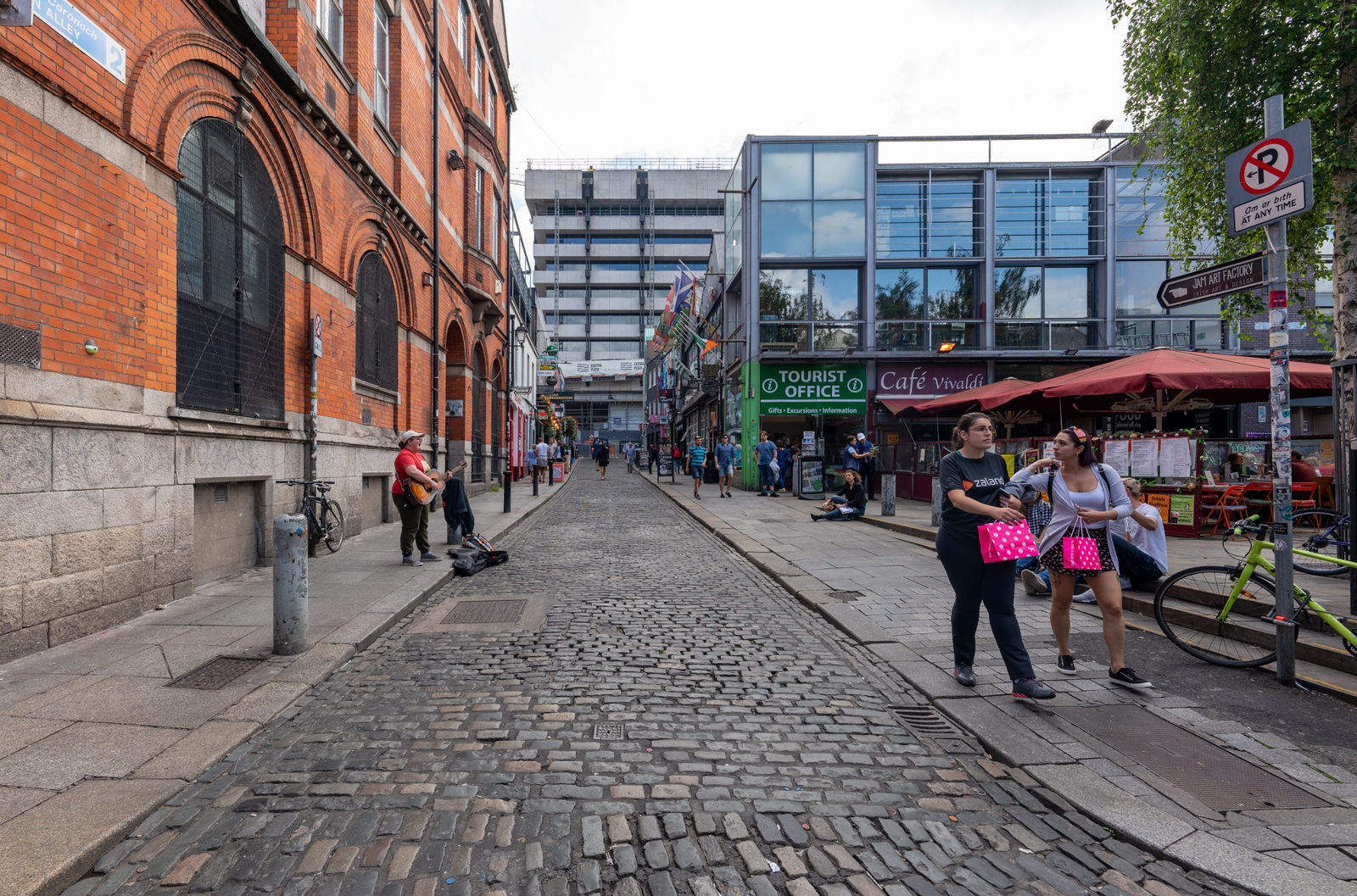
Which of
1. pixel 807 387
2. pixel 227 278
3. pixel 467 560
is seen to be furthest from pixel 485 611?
pixel 807 387

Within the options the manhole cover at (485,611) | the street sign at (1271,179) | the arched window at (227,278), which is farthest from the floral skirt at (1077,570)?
the arched window at (227,278)

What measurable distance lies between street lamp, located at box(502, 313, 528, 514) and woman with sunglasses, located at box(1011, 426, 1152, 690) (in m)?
10.9

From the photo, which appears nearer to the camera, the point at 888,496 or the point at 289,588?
the point at 289,588

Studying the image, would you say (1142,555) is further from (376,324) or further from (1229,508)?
(376,324)

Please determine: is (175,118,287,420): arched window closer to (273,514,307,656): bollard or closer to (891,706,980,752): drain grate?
(273,514,307,656): bollard

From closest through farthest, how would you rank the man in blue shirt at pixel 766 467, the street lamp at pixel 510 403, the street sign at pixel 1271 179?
the street sign at pixel 1271 179 → the street lamp at pixel 510 403 → the man in blue shirt at pixel 766 467

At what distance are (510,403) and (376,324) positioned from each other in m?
7.98

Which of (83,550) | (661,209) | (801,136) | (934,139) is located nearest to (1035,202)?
(934,139)

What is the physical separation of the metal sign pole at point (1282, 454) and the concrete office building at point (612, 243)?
6427cm

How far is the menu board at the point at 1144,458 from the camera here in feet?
33.7

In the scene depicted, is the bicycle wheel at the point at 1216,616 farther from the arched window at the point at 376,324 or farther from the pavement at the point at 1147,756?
the arched window at the point at 376,324

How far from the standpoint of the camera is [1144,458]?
1037 centimetres

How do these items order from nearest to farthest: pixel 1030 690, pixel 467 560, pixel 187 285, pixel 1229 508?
pixel 1030 690, pixel 187 285, pixel 467 560, pixel 1229 508

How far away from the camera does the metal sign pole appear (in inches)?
172
